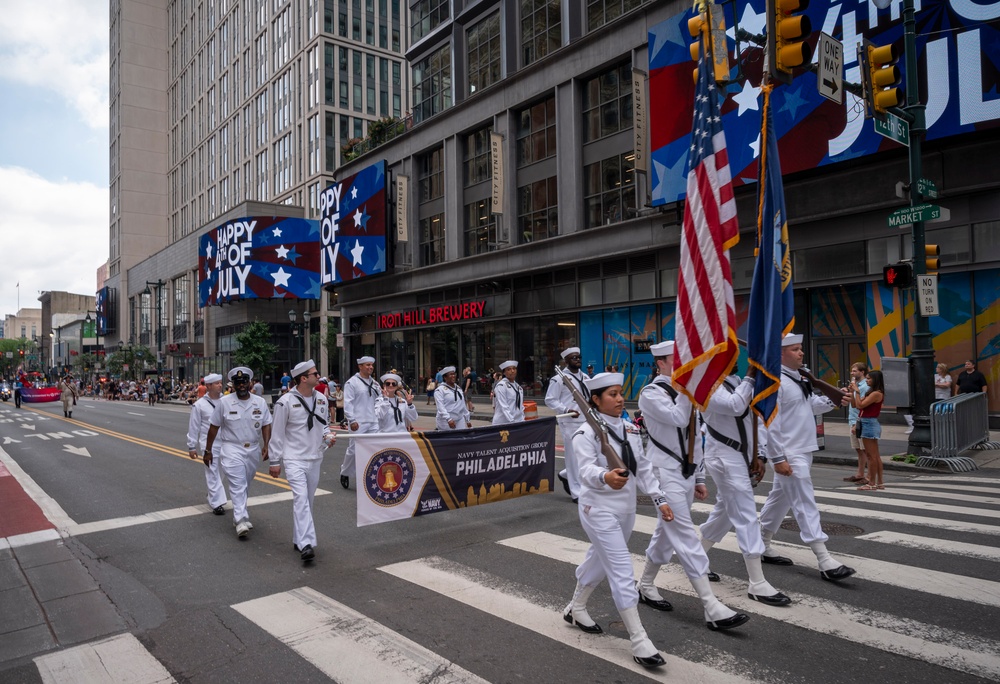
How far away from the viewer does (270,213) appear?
6016 centimetres

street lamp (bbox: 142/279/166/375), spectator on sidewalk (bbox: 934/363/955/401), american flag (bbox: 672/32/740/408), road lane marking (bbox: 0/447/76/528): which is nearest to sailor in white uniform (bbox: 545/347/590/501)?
american flag (bbox: 672/32/740/408)

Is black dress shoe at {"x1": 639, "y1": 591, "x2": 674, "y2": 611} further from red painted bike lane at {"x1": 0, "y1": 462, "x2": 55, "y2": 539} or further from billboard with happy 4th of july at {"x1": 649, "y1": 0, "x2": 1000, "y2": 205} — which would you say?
billboard with happy 4th of july at {"x1": 649, "y1": 0, "x2": 1000, "y2": 205}

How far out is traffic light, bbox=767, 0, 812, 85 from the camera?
786 cm

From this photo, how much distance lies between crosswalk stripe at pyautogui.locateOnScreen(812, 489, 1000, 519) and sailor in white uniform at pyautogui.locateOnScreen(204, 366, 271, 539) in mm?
6492

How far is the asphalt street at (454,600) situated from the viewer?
4418mm

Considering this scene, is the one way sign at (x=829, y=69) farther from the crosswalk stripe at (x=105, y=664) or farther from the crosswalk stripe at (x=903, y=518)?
the crosswalk stripe at (x=105, y=664)

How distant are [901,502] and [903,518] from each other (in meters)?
1.14

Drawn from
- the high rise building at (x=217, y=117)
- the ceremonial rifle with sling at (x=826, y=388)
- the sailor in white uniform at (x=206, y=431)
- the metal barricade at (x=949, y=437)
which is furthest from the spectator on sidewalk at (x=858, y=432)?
the high rise building at (x=217, y=117)

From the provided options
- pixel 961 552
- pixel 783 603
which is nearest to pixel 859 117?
pixel 961 552

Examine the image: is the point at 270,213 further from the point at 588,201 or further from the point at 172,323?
the point at 588,201

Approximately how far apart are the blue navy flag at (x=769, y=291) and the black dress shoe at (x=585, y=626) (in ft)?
7.35

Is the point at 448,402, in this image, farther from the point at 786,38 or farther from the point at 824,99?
the point at 824,99

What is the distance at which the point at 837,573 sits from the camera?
580cm

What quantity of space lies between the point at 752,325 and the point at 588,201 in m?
22.2
